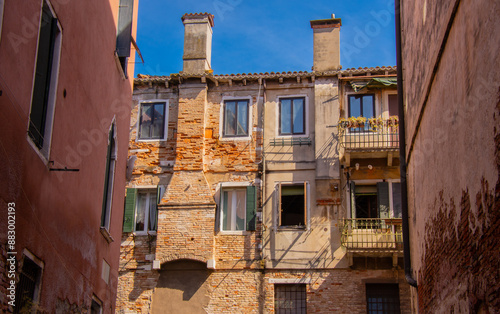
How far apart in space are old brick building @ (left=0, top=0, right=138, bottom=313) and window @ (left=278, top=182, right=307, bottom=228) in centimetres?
749

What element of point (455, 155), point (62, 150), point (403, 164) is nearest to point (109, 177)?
point (62, 150)

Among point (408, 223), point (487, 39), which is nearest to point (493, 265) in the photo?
point (487, 39)

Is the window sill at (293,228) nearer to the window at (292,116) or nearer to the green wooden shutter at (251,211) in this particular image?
the green wooden shutter at (251,211)

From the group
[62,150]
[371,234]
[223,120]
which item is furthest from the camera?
[223,120]

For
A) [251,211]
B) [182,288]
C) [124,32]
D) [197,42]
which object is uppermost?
[197,42]

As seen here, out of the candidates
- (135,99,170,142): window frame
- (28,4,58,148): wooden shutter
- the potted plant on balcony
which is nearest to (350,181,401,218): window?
the potted plant on balcony

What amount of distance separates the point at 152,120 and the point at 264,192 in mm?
4160

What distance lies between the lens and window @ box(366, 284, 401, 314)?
1877 cm

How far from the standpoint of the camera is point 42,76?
861cm

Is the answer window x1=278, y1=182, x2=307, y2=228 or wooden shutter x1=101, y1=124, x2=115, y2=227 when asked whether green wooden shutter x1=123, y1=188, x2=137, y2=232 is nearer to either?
window x1=278, y1=182, x2=307, y2=228

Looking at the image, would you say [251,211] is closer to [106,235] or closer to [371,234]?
[371,234]

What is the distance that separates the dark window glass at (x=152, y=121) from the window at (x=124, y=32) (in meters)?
7.85

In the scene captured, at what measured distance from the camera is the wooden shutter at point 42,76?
8344 millimetres

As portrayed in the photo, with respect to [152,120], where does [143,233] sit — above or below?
below
